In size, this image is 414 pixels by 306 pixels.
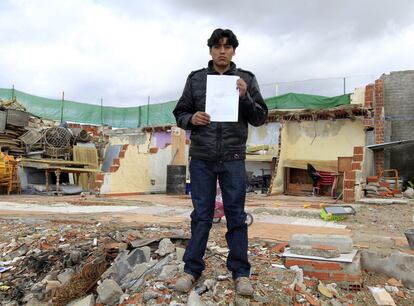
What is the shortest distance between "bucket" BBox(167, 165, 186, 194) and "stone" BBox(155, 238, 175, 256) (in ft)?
30.9

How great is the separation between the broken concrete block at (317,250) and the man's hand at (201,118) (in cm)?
155

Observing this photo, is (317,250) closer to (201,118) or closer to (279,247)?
(279,247)

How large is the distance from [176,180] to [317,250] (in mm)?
10107

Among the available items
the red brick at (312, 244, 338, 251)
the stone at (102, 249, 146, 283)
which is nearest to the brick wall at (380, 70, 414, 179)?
the red brick at (312, 244, 338, 251)

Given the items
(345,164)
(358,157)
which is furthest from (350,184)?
(345,164)

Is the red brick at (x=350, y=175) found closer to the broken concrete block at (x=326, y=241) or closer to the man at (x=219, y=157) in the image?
the broken concrete block at (x=326, y=241)

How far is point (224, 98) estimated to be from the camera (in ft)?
9.25

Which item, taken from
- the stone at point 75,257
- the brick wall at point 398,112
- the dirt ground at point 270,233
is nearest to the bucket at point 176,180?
the dirt ground at point 270,233

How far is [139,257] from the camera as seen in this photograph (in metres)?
3.65

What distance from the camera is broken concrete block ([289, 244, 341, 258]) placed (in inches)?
131

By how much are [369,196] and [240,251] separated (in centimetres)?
795

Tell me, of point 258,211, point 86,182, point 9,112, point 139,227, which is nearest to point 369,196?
point 258,211

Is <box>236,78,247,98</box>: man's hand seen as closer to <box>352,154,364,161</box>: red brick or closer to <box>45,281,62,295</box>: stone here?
<box>45,281,62,295</box>: stone

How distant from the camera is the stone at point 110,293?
122 inches
